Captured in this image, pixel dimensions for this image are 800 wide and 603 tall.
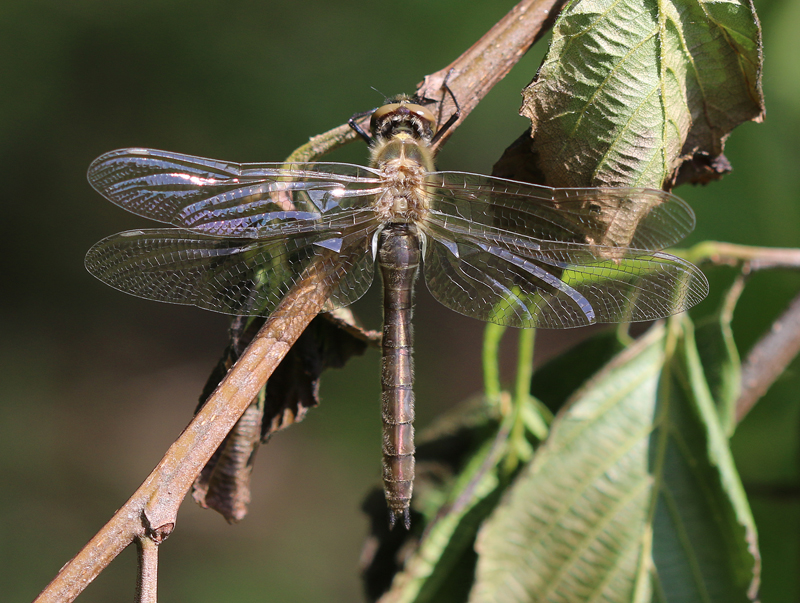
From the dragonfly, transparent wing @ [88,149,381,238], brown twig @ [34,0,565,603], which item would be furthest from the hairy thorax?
brown twig @ [34,0,565,603]

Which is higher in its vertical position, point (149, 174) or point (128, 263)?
point (149, 174)

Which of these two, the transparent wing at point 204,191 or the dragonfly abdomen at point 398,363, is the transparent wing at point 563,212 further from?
the transparent wing at point 204,191

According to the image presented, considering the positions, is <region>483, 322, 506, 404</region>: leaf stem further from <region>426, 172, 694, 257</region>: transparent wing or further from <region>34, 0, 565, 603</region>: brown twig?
<region>34, 0, 565, 603</region>: brown twig

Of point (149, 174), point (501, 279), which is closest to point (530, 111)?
point (501, 279)

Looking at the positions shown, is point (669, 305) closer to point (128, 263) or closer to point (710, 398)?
point (710, 398)

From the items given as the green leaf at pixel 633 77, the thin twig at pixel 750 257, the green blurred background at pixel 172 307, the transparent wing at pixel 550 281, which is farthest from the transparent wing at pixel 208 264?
the green blurred background at pixel 172 307
